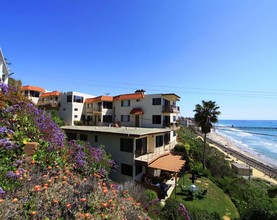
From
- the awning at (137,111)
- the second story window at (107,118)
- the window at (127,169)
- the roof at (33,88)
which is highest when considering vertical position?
the roof at (33,88)

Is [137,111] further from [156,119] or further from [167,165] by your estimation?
[167,165]

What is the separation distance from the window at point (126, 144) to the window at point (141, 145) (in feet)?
2.81

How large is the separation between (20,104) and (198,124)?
26762mm

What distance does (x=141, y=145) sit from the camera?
1859 centimetres

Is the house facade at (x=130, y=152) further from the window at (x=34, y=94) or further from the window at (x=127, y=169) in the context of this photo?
the window at (x=34, y=94)

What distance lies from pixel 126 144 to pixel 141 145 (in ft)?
6.56

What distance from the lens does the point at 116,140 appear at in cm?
1820

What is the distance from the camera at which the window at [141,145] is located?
703 inches

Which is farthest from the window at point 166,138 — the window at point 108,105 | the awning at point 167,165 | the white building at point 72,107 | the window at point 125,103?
the white building at point 72,107

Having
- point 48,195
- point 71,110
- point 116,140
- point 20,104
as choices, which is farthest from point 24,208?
point 71,110

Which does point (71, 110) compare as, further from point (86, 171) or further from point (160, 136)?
point (86, 171)

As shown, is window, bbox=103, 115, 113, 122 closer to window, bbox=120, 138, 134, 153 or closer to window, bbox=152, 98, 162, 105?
window, bbox=152, 98, 162, 105

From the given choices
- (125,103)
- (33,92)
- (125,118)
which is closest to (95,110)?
(125,103)

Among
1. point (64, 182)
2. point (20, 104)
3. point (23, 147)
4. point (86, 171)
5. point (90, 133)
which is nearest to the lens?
point (64, 182)
